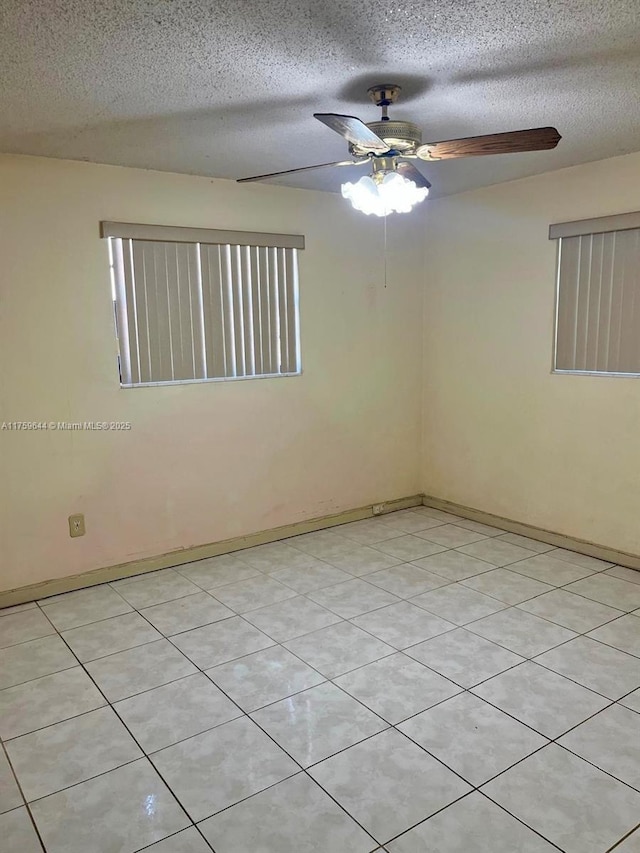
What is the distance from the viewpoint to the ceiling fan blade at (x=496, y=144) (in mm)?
2072

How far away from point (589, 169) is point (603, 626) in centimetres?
256

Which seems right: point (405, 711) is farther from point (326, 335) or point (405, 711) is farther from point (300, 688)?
point (326, 335)

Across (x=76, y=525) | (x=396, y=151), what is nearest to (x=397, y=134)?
(x=396, y=151)

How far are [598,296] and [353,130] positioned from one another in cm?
226

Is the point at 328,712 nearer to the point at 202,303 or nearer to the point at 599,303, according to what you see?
the point at 202,303

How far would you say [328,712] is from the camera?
2.32 metres

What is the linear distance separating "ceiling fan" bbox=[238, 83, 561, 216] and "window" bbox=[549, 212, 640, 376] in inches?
57.3

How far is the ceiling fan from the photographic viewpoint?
218cm

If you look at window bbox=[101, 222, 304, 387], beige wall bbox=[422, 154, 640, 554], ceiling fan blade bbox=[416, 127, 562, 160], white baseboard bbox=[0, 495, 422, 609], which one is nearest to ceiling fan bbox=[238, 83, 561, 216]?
ceiling fan blade bbox=[416, 127, 562, 160]

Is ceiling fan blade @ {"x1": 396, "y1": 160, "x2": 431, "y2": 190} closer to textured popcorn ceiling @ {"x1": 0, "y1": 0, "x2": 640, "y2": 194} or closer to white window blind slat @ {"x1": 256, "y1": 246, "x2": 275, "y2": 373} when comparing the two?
textured popcorn ceiling @ {"x1": 0, "y1": 0, "x2": 640, "y2": 194}

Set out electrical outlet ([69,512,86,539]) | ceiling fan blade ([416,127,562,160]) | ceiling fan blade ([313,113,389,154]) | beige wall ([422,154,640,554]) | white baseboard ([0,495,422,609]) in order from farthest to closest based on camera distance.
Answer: beige wall ([422,154,640,554]) → electrical outlet ([69,512,86,539]) → white baseboard ([0,495,422,609]) → ceiling fan blade ([416,127,562,160]) → ceiling fan blade ([313,113,389,154])

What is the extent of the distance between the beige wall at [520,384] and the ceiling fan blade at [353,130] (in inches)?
78.1

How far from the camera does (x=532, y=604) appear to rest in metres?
3.20

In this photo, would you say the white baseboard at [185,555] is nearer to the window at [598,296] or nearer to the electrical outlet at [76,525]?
the electrical outlet at [76,525]
